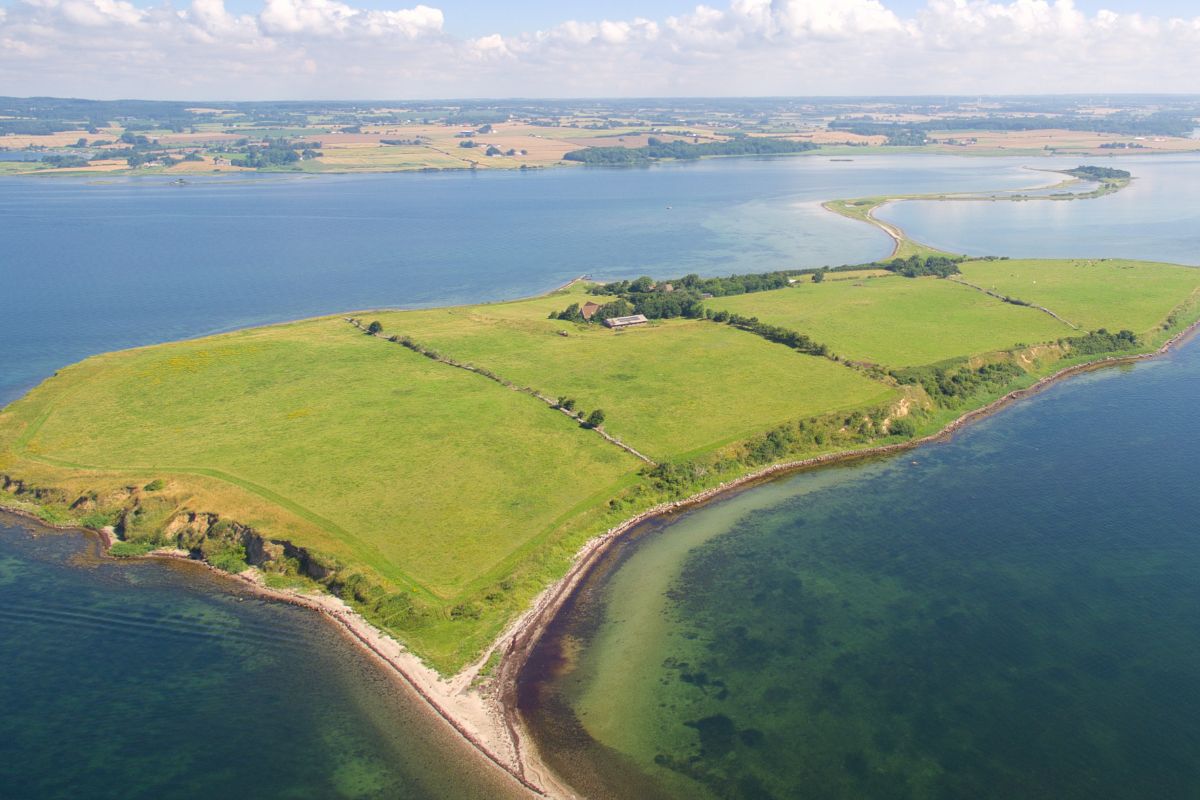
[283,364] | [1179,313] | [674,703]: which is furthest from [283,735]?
[1179,313]

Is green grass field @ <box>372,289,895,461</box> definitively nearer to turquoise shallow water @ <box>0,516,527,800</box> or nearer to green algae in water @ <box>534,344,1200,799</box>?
green algae in water @ <box>534,344,1200,799</box>

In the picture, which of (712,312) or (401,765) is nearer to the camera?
(401,765)

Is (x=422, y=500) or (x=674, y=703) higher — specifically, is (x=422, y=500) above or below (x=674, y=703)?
above

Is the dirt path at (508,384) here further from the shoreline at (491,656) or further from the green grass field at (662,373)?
the shoreline at (491,656)

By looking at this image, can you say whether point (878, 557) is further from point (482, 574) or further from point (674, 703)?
point (482, 574)

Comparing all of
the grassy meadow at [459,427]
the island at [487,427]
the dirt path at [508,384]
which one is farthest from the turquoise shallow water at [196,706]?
the dirt path at [508,384]

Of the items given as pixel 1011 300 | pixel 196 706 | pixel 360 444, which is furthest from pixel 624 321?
A: pixel 196 706
